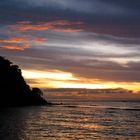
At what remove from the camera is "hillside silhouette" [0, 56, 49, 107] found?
171050 mm

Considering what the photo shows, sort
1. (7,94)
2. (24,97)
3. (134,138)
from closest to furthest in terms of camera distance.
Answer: (134,138)
(7,94)
(24,97)

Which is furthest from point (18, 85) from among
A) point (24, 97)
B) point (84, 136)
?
point (84, 136)

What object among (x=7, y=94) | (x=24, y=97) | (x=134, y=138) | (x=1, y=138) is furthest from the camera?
(x=24, y=97)

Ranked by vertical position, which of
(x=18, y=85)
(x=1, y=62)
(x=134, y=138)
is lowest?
(x=134, y=138)

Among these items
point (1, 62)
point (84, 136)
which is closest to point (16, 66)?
point (1, 62)

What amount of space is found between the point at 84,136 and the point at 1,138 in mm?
13743

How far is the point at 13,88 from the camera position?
178 metres

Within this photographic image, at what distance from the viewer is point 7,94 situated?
567 ft

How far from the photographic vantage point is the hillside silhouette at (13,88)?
171m

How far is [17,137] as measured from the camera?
51188 millimetres

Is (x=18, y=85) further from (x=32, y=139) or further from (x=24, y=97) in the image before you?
(x=32, y=139)

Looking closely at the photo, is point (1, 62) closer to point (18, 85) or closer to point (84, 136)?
point (18, 85)

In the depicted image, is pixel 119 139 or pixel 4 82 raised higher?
pixel 4 82

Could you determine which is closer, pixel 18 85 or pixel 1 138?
pixel 1 138
